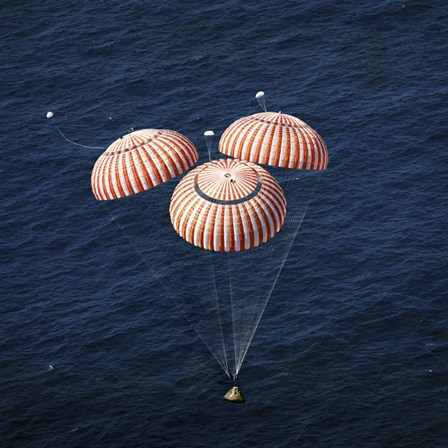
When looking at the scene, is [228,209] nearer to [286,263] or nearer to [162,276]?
[286,263]

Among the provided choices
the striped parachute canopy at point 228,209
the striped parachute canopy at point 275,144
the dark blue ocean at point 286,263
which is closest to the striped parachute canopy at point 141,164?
the striped parachute canopy at point 228,209

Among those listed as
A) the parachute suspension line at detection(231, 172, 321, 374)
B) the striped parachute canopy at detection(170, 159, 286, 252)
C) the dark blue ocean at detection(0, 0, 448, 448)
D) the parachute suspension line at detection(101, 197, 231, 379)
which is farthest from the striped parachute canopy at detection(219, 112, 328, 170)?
the dark blue ocean at detection(0, 0, 448, 448)

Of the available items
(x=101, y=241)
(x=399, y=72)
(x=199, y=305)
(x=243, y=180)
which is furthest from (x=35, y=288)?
(x=399, y=72)

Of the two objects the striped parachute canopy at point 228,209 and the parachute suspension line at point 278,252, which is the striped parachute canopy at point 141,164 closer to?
the striped parachute canopy at point 228,209

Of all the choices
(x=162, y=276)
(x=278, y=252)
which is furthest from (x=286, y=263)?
(x=162, y=276)

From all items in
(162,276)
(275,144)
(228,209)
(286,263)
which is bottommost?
(286,263)

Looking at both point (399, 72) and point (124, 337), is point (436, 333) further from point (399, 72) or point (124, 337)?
point (399, 72)
